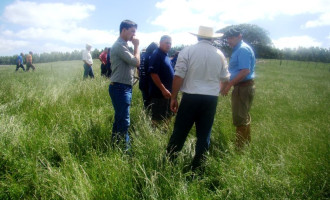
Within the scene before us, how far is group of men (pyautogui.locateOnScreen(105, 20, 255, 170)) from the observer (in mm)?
2547

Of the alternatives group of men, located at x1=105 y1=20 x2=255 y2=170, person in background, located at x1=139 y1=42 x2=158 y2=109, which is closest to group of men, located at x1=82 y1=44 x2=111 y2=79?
person in background, located at x1=139 y1=42 x2=158 y2=109

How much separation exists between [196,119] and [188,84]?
0.48m

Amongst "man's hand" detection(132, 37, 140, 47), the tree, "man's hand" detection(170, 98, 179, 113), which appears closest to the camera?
"man's hand" detection(170, 98, 179, 113)

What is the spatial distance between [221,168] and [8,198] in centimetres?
225

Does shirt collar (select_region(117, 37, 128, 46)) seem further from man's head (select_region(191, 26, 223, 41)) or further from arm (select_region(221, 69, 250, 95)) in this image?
arm (select_region(221, 69, 250, 95))

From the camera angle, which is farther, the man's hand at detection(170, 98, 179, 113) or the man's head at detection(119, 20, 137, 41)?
the man's head at detection(119, 20, 137, 41)

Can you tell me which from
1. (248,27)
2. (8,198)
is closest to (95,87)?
(8,198)

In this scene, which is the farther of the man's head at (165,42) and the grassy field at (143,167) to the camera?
the man's head at (165,42)

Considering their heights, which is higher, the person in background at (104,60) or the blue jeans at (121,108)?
the person in background at (104,60)

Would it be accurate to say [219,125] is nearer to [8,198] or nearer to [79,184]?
[79,184]

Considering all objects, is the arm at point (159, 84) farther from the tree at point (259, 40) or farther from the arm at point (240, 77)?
the tree at point (259, 40)

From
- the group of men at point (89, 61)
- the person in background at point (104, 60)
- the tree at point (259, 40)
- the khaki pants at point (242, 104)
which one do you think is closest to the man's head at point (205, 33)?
the khaki pants at point (242, 104)

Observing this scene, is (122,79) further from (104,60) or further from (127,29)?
(104,60)

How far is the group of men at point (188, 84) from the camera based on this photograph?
8.36 feet
